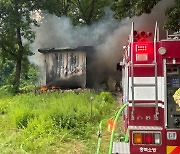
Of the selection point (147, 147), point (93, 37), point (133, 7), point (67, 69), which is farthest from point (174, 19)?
point (93, 37)

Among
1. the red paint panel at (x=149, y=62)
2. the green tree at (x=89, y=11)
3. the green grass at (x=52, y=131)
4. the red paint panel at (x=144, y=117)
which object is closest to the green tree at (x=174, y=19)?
the green grass at (x=52, y=131)

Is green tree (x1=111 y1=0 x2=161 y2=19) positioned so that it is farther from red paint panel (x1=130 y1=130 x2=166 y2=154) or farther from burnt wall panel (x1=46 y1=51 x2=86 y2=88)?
burnt wall panel (x1=46 y1=51 x2=86 y2=88)

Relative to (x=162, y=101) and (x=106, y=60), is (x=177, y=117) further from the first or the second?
(x=106, y=60)

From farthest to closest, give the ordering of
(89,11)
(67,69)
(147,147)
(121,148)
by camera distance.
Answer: (89,11) < (67,69) < (121,148) < (147,147)

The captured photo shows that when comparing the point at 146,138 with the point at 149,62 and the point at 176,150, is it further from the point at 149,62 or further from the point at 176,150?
the point at 149,62

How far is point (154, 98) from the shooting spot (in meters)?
5.25

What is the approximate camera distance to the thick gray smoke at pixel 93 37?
21656mm

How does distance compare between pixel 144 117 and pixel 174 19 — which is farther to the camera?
pixel 174 19

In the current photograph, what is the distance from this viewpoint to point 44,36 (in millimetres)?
27219

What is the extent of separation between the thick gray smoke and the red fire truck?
1438cm

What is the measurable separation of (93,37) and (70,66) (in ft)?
13.6

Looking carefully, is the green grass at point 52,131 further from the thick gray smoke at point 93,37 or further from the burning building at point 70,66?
the thick gray smoke at point 93,37

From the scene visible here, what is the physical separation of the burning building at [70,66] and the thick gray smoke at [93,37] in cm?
64

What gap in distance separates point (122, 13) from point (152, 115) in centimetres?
722
